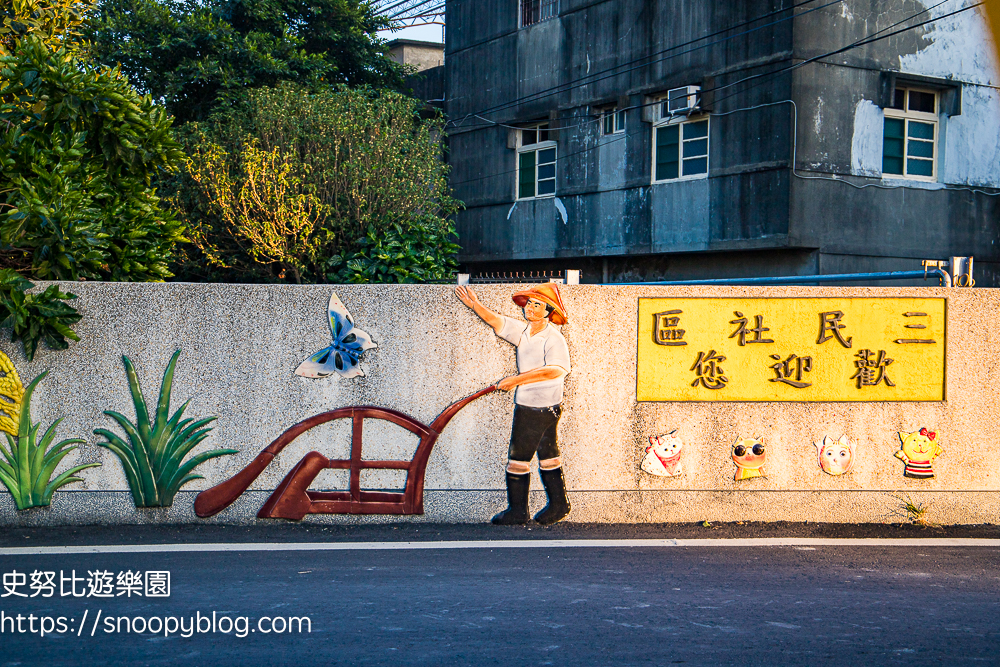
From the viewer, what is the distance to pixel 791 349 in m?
6.91

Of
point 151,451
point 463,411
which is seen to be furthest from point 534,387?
point 151,451

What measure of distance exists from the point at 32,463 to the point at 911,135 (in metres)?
14.0

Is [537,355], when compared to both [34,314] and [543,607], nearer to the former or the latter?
[543,607]

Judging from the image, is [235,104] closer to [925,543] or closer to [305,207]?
[305,207]

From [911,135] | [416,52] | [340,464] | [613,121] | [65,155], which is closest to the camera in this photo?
[340,464]

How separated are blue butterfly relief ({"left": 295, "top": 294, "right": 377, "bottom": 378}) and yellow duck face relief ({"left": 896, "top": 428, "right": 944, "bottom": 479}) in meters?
4.01

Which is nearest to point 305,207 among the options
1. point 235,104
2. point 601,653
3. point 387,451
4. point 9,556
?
point 235,104

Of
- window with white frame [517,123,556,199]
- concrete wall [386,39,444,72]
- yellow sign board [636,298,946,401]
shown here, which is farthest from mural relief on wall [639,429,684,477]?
concrete wall [386,39,444,72]

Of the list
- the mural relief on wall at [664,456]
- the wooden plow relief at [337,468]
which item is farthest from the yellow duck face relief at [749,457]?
the wooden plow relief at [337,468]

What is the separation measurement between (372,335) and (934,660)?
408 centimetres

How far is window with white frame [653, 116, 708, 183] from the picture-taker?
619 inches

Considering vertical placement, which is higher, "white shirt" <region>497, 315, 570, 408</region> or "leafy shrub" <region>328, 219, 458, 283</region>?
"leafy shrub" <region>328, 219, 458, 283</region>

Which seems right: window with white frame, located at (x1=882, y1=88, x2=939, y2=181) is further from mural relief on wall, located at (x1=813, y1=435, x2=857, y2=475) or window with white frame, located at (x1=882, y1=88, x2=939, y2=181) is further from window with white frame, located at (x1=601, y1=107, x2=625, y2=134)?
mural relief on wall, located at (x1=813, y1=435, x2=857, y2=475)

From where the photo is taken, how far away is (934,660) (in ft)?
14.0
